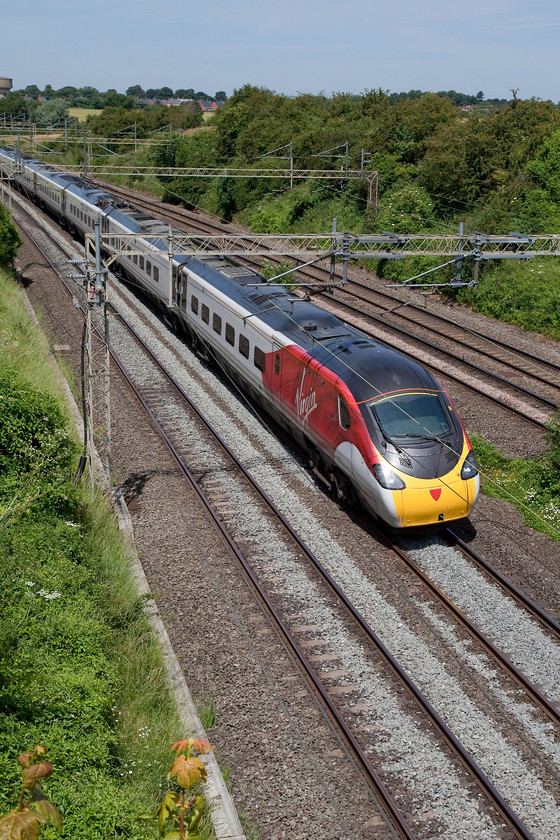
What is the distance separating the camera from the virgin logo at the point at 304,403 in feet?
49.5

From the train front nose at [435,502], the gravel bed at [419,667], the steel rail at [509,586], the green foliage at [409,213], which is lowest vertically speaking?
the gravel bed at [419,667]

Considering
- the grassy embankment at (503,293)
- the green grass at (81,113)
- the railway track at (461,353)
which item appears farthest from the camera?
the green grass at (81,113)

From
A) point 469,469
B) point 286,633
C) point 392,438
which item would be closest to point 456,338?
point 469,469

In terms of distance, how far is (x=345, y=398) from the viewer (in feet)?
45.3

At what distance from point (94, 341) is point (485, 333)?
13.3 metres

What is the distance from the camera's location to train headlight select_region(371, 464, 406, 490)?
12648 mm

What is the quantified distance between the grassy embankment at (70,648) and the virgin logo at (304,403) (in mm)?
4237

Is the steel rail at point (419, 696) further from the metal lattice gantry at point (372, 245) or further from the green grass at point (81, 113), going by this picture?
the green grass at point (81, 113)

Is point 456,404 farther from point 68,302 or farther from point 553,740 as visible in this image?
point 68,302

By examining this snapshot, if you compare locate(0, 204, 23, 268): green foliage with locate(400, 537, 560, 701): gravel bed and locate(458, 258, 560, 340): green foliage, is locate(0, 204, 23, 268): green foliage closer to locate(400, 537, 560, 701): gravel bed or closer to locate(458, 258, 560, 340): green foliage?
locate(458, 258, 560, 340): green foliage

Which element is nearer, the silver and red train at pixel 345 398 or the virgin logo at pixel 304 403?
the silver and red train at pixel 345 398

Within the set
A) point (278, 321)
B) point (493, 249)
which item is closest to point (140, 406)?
point (278, 321)

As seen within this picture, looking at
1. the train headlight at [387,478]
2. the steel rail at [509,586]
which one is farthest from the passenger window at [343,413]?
the steel rail at [509,586]

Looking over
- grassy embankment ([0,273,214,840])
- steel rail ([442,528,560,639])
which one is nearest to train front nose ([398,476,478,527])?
steel rail ([442,528,560,639])
